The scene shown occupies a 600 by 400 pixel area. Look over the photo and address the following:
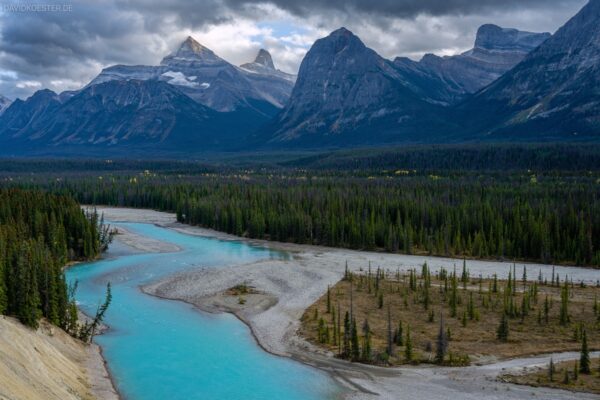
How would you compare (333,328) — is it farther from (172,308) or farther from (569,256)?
(569,256)

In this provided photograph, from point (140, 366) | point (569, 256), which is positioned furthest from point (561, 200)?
point (140, 366)

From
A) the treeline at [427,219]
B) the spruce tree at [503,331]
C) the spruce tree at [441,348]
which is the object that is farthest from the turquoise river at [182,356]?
the treeline at [427,219]

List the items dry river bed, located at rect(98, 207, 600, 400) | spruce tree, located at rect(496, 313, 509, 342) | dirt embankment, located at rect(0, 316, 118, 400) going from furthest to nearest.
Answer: spruce tree, located at rect(496, 313, 509, 342) < dry river bed, located at rect(98, 207, 600, 400) < dirt embankment, located at rect(0, 316, 118, 400)

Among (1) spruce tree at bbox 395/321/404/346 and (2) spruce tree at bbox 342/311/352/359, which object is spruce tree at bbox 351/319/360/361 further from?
(1) spruce tree at bbox 395/321/404/346

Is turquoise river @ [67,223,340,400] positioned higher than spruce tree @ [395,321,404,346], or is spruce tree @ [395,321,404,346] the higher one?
spruce tree @ [395,321,404,346]

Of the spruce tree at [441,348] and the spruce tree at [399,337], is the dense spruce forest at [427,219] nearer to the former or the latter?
the spruce tree at [399,337]

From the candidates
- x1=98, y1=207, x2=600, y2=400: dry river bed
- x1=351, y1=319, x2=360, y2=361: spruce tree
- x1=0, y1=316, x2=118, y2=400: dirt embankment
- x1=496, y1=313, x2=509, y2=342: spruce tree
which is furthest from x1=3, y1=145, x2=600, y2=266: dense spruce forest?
x1=0, y1=316, x2=118, y2=400: dirt embankment

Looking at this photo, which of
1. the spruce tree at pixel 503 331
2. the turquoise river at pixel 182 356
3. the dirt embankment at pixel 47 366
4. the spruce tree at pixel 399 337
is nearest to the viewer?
the dirt embankment at pixel 47 366

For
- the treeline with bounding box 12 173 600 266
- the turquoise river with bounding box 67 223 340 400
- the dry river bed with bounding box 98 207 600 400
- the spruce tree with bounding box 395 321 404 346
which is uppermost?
the treeline with bounding box 12 173 600 266
